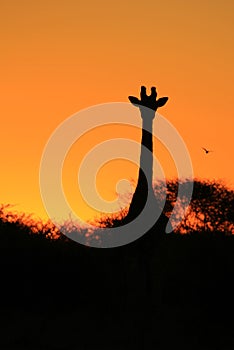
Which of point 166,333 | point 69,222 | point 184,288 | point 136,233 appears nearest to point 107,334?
point 166,333

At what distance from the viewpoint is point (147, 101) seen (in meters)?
23.5

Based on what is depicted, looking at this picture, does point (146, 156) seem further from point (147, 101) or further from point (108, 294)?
point (108, 294)

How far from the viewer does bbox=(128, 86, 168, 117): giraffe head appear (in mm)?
23438

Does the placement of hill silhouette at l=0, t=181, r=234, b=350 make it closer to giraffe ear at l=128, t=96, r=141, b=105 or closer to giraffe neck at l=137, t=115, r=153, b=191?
giraffe neck at l=137, t=115, r=153, b=191

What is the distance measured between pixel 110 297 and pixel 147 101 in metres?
7.58

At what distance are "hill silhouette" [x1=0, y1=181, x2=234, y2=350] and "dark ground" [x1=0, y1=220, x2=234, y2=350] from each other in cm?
3

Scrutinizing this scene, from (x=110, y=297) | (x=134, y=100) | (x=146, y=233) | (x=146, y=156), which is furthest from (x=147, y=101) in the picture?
(x=110, y=297)

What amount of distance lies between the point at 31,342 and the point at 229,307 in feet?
23.6

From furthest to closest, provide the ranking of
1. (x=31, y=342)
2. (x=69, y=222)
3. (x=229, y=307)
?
(x=69, y=222)
(x=229, y=307)
(x=31, y=342)

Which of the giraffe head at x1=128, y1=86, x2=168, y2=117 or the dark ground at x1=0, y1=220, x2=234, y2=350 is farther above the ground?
the giraffe head at x1=128, y1=86, x2=168, y2=117

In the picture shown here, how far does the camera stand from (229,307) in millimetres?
28844

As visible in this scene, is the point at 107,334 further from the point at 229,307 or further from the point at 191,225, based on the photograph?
the point at 191,225

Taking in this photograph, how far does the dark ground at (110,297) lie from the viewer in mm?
23406

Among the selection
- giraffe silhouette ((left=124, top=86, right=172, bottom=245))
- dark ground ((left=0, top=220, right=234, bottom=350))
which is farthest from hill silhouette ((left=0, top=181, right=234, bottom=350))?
giraffe silhouette ((left=124, top=86, right=172, bottom=245))
